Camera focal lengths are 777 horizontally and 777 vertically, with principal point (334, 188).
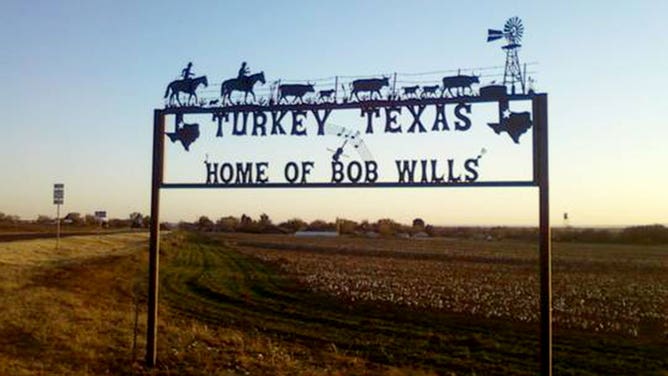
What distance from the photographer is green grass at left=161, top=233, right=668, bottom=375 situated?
596 inches

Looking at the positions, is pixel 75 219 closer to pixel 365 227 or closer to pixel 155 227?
pixel 365 227

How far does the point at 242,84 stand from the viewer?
36.9ft

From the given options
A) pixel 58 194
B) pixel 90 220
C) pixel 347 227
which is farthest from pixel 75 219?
pixel 58 194

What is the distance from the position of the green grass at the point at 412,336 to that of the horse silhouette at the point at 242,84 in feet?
19.7

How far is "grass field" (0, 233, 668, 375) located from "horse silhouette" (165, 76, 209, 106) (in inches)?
152

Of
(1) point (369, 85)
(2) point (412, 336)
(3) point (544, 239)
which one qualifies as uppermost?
(1) point (369, 85)

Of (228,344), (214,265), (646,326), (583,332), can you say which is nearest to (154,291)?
(228,344)

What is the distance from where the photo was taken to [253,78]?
11211 mm

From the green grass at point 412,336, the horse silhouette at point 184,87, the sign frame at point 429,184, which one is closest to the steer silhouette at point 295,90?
the sign frame at point 429,184

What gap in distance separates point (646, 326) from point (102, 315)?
14718mm

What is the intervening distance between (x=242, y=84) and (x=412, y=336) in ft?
30.8

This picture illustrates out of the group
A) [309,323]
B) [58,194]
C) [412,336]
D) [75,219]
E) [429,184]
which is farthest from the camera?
[75,219]

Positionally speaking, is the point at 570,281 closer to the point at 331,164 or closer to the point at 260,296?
the point at 260,296

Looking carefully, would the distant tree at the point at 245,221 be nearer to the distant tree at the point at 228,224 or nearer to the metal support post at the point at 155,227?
the distant tree at the point at 228,224
